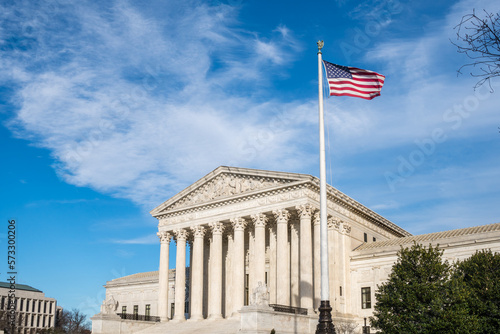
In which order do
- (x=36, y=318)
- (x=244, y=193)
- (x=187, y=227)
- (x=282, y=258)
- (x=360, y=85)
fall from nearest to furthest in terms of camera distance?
(x=360, y=85) < (x=282, y=258) < (x=244, y=193) < (x=187, y=227) < (x=36, y=318)

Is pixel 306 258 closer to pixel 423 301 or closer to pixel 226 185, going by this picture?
pixel 226 185

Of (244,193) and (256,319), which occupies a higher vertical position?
(244,193)

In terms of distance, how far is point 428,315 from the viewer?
126 feet

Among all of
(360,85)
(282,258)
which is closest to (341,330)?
(282,258)

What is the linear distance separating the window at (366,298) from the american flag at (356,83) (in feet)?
114

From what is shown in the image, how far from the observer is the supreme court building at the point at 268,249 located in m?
55.3

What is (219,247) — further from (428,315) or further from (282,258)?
(428,315)

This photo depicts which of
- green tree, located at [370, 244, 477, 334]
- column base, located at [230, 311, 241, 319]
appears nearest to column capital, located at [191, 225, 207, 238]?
column base, located at [230, 311, 241, 319]

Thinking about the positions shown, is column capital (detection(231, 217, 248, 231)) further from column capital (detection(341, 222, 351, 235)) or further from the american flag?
the american flag

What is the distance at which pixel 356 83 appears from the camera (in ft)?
99.1

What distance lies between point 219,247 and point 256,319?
57.3 feet

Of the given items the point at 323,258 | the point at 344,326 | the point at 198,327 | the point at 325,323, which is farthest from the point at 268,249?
the point at 325,323

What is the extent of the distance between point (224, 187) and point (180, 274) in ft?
39.7

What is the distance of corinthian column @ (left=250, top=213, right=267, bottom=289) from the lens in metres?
56.9
